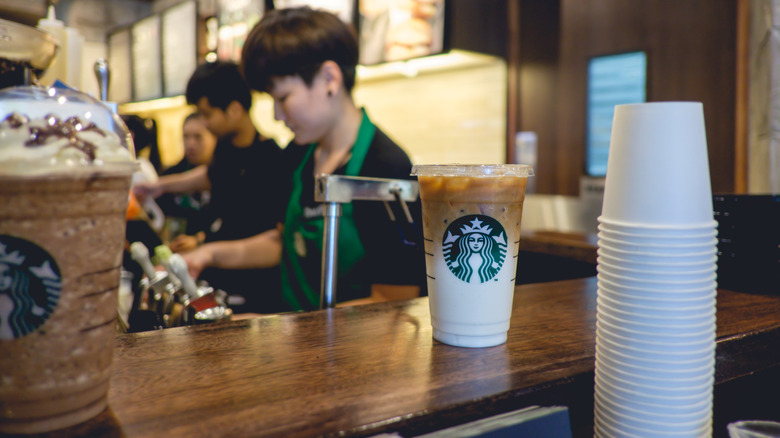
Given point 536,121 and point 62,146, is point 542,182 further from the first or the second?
point 62,146

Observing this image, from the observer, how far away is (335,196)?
1.10 meters

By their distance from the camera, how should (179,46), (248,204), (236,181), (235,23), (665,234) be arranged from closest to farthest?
(665,234)
(248,204)
(236,181)
(235,23)
(179,46)

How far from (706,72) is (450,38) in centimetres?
130

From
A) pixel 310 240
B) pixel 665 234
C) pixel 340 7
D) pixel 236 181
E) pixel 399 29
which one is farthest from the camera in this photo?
pixel 340 7

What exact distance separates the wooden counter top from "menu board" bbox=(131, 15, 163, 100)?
18.3ft

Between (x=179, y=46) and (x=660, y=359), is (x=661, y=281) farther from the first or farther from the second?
(x=179, y=46)

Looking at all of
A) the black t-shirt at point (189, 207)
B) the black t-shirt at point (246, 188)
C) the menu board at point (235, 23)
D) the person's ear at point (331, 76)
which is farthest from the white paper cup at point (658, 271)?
the menu board at point (235, 23)

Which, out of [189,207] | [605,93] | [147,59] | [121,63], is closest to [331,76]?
[605,93]

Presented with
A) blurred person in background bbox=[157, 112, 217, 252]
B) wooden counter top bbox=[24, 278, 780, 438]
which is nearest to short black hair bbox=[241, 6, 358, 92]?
wooden counter top bbox=[24, 278, 780, 438]

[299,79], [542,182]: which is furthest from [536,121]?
[299,79]

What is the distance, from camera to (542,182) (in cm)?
349

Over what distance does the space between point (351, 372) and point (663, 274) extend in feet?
1.27

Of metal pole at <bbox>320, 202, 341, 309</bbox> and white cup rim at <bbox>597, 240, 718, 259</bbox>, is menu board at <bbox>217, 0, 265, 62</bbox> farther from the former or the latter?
white cup rim at <bbox>597, 240, 718, 259</bbox>

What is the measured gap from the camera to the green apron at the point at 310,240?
63.1 inches
